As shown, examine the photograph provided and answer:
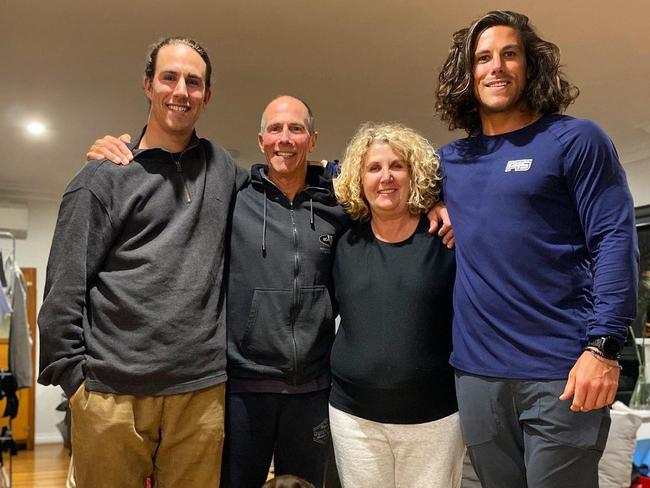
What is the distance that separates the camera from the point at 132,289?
5.54 ft

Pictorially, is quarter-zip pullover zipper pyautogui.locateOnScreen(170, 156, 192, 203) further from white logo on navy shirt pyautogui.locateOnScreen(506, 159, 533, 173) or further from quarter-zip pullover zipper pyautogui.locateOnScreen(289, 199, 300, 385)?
white logo on navy shirt pyautogui.locateOnScreen(506, 159, 533, 173)

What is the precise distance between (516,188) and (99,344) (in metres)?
1.16

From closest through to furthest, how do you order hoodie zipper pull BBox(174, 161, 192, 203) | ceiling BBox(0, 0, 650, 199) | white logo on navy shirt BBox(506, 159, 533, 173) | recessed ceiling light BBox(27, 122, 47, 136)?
1. white logo on navy shirt BBox(506, 159, 533, 173)
2. hoodie zipper pull BBox(174, 161, 192, 203)
3. ceiling BBox(0, 0, 650, 199)
4. recessed ceiling light BBox(27, 122, 47, 136)

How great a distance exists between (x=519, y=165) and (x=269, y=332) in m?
0.83

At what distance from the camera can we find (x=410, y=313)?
68.7 inches

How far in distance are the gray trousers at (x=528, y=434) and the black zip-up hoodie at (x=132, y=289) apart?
0.70 meters

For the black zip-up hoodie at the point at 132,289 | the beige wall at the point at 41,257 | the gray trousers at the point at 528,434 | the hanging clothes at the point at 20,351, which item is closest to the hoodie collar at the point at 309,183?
the black zip-up hoodie at the point at 132,289

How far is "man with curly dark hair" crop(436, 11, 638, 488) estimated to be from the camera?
4.65 feet

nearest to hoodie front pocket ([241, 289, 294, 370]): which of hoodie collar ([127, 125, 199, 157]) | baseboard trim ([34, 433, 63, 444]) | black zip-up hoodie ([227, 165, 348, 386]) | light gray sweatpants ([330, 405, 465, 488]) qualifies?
black zip-up hoodie ([227, 165, 348, 386])

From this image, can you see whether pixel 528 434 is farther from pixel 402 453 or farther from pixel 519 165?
pixel 519 165

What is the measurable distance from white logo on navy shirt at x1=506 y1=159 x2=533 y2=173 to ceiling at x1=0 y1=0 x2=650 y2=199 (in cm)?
155

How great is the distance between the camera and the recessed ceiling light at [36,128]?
16.4 feet

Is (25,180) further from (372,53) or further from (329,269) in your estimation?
(329,269)

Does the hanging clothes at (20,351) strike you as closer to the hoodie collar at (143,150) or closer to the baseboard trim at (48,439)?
the hoodie collar at (143,150)
